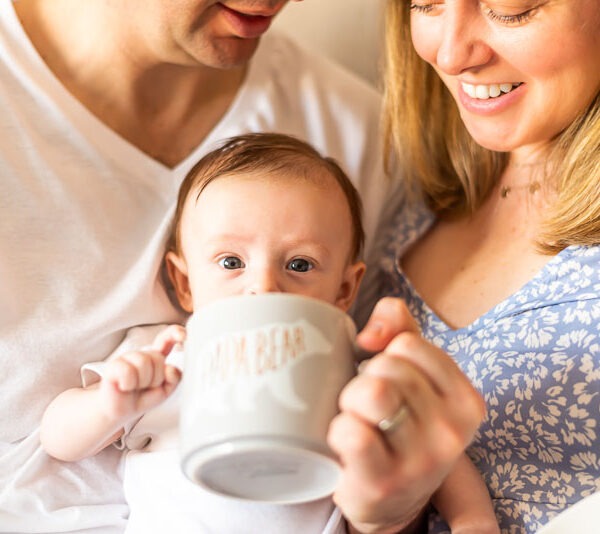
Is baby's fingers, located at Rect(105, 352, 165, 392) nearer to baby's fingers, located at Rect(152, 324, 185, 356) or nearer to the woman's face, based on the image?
baby's fingers, located at Rect(152, 324, 185, 356)

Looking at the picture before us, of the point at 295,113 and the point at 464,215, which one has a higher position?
the point at 295,113

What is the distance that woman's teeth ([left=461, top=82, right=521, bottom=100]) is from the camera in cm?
130

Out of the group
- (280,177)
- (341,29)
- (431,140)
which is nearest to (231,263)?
(280,177)

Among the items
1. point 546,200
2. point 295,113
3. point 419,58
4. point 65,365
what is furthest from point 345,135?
point 65,365

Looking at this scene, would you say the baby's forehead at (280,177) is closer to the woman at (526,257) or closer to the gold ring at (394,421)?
the woman at (526,257)

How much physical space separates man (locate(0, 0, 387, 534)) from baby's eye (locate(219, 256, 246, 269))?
226 mm

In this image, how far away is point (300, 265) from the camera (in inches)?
47.2

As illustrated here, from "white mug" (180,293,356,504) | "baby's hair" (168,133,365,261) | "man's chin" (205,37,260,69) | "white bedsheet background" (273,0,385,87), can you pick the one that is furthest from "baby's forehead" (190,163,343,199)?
"white bedsheet background" (273,0,385,87)

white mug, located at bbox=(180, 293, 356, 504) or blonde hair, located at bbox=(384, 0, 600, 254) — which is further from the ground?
white mug, located at bbox=(180, 293, 356, 504)

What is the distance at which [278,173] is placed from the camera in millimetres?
1228

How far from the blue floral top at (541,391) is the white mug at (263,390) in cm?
46

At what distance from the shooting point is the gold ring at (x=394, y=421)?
2.79ft

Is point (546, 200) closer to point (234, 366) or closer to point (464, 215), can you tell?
point (464, 215)

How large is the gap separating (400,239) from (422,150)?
180 mm
